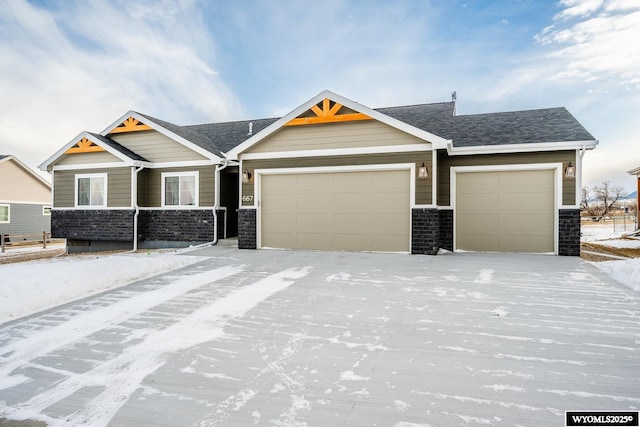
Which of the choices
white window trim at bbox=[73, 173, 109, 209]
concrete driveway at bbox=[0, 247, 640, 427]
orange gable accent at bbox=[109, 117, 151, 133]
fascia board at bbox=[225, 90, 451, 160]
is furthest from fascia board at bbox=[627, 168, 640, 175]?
white window trim at bbox=[73, 173, 109, 209]

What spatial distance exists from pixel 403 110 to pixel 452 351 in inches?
484

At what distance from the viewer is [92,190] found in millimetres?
12320

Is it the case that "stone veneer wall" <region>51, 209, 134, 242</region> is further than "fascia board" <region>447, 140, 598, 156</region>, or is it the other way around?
"stone veneer wall" <region>51, 209, 134, 242</region>

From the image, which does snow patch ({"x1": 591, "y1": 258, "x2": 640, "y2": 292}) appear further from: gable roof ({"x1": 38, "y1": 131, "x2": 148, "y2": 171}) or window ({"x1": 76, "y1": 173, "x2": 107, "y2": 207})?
window ({"x1": 76, "y1": 173, "x2": 107, "y2": 207})

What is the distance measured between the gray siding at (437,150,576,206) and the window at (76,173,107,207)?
37.1ft

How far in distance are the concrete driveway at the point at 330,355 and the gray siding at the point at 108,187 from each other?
7388 millimetres

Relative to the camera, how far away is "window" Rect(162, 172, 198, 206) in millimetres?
11750

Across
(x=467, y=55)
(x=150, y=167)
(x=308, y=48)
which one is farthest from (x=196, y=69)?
(x=467, y=55)

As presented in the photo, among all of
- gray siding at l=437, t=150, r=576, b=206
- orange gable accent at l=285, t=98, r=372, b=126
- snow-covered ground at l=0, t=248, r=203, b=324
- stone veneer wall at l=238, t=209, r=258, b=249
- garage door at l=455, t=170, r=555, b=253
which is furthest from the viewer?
stone veneer wall at l=238, t=209, r=258, b=249

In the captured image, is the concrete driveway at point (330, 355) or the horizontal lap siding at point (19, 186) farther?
the horizontal lap siding at point (19, 186)

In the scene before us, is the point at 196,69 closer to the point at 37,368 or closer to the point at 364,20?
the point at 364,20

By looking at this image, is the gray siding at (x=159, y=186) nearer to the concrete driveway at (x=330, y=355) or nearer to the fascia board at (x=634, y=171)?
the concrete driveway at (x=330, y=355)

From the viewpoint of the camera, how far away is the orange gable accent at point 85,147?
471 inches

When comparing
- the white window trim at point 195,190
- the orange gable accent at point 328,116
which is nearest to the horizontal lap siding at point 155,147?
the white window trim at point 195,190
